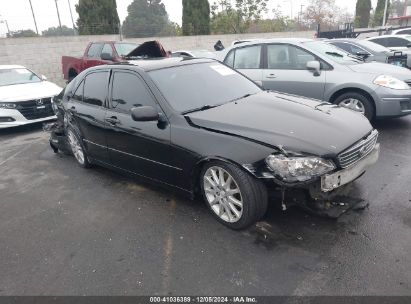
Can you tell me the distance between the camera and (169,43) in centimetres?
1936

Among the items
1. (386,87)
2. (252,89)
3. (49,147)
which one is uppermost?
(252,89)

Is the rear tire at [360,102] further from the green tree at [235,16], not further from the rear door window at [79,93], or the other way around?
the green tree at [235,16]

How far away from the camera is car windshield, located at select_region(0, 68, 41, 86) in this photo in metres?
8.41

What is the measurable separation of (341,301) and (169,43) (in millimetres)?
18661

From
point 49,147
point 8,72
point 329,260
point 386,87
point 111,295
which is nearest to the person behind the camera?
point 111,295

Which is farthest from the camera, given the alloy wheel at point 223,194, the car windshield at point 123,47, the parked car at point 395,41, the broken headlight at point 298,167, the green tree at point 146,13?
the green tree at point 146,13

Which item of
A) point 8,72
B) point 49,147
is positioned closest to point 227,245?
Result: point 49,147

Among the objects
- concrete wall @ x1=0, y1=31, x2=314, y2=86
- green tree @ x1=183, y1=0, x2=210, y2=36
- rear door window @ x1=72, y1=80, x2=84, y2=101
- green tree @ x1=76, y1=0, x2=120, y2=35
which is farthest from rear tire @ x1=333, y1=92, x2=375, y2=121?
green tree @ x1=183, y1=0, x2=210, y2=36

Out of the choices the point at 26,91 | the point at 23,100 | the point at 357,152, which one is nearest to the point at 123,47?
the point at 26,91

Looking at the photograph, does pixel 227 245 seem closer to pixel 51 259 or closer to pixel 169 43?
pixel 51 259

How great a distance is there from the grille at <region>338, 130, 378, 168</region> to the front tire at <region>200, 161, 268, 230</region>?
28.5 inches

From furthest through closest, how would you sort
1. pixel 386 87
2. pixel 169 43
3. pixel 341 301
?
pixel 169 43 < pixel 386 87 < pixel 341 301

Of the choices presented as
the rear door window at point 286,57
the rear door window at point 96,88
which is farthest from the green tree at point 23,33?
the rear door window at point 286,57

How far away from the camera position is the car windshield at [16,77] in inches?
331
